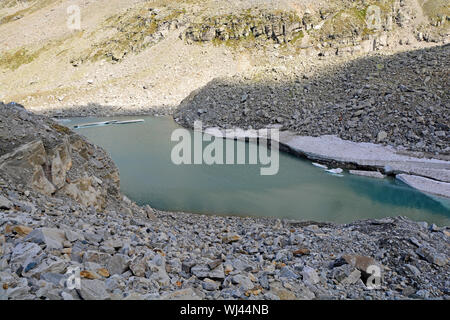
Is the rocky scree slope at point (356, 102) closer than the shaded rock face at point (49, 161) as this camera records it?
No

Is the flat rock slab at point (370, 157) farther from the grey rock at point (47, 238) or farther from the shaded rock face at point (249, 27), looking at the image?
the shaded rock face at point (249, 27)

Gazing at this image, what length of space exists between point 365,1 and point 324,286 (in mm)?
79210

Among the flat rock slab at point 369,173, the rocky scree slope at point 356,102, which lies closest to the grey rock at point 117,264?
the flat rock slab at point 369,173

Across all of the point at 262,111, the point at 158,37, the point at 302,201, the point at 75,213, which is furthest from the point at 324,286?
the point at 158,37

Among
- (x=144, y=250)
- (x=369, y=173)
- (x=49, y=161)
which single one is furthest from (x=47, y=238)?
(x=369, y=173)

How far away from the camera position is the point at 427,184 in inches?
790

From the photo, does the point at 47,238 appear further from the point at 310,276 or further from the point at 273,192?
the point at 273,192

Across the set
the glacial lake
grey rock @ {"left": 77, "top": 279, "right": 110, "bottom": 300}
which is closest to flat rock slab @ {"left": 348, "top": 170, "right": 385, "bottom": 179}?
the glacial lake

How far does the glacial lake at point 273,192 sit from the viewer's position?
1661cm

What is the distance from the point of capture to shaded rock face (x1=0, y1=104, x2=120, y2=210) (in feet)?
29.6

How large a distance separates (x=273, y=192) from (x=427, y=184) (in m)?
9.46

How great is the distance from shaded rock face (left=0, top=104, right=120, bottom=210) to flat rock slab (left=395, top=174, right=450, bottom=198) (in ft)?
57.0

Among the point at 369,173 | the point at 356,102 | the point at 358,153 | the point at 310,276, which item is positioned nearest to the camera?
the point at 310,276

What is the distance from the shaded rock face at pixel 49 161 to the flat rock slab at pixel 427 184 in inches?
684
